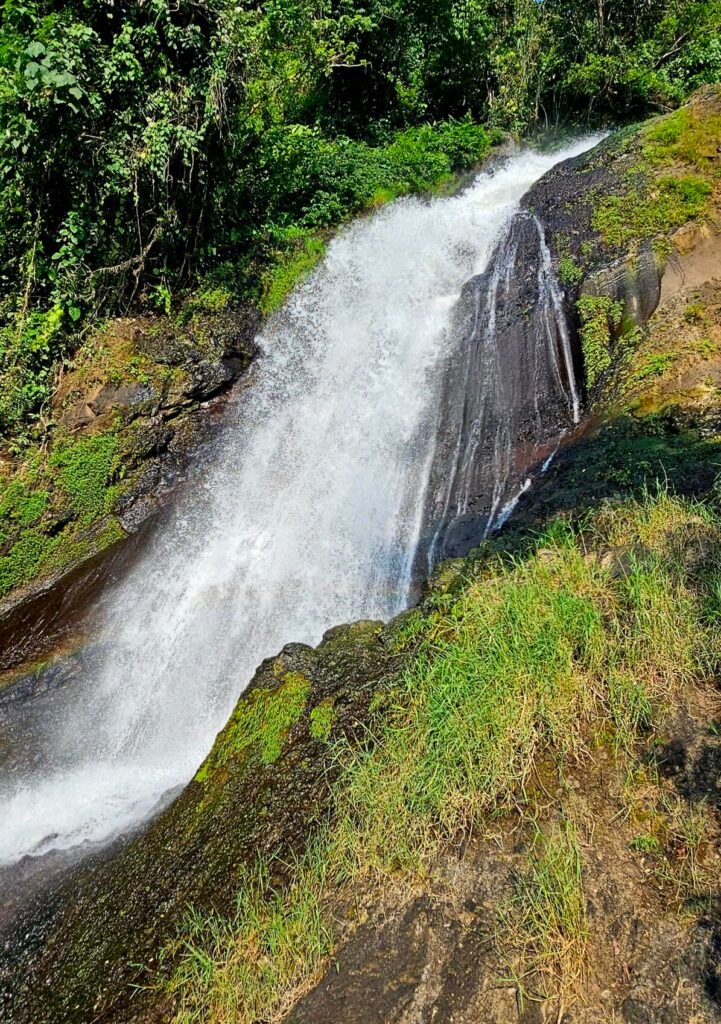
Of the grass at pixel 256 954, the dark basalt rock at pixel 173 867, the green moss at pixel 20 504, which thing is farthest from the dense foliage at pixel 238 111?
the grass at pixel 256 954

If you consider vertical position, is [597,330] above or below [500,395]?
above

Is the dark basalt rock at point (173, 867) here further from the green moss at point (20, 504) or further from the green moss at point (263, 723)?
the green moss at point (20, 504)

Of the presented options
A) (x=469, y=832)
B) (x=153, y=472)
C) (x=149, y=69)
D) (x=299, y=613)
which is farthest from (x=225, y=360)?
(x=469, y=832)

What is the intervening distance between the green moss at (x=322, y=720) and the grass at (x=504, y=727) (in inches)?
0.7

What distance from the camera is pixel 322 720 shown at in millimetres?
4109

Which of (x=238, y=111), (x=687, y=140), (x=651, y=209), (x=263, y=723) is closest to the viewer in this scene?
(x=263, y=723)

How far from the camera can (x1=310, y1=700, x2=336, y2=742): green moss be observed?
13.2 ft

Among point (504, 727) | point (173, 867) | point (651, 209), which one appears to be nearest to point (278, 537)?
point (173, 867)

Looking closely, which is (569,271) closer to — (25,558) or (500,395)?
(500,395)

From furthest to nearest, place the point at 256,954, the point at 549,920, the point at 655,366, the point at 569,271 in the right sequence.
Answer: the point at 569,271 < the point at 655,366 < the point at 256,954 < the point at 549,920

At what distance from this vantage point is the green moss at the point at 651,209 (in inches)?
328

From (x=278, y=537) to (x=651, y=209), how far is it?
22.5 feet

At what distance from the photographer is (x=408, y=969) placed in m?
2.66

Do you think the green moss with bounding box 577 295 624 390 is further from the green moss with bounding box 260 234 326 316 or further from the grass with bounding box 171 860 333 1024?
the grass with bounding box 171 860 333 1024
